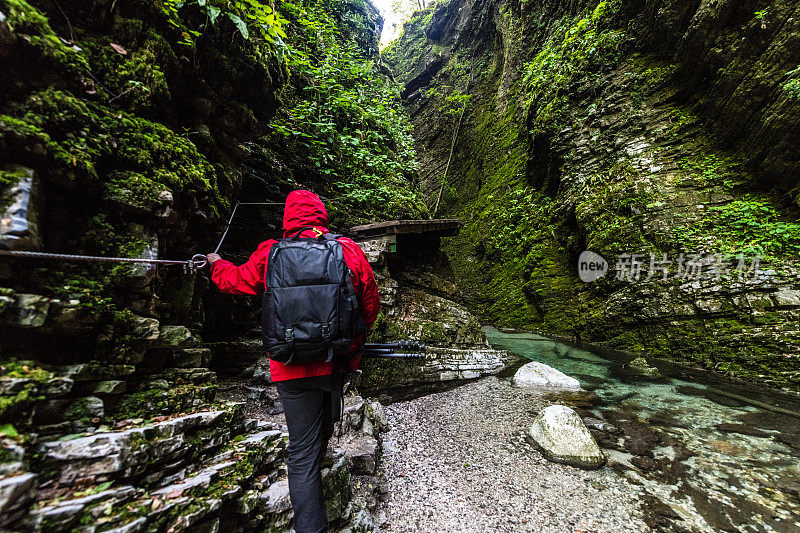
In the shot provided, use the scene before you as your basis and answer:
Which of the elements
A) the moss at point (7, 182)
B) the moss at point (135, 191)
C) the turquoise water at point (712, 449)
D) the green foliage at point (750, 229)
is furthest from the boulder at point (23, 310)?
the green foliage at point (750, 229)

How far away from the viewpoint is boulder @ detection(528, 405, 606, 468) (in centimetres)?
345

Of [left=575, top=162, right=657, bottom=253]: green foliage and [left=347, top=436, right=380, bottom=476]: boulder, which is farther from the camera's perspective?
[left=575, top=162, right=657, bottom=253]: green foliage

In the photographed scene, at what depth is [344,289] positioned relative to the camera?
6.42 feet

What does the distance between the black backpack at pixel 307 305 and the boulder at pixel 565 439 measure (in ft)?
11.3

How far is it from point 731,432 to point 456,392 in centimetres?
408

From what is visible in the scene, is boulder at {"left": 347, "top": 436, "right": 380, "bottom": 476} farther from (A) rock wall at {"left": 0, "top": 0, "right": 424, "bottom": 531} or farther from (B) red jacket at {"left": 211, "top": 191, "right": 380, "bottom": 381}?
(B) red jacket at {"left": 211, "top": 191, "right": 380, "bottom": 381}

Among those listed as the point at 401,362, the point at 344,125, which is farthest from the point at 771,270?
the point at 344,125

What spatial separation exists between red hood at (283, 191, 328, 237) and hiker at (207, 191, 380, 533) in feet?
0.36

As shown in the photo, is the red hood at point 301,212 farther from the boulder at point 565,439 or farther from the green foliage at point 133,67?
the boulder at point 565,439

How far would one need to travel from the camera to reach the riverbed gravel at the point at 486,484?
2660mm

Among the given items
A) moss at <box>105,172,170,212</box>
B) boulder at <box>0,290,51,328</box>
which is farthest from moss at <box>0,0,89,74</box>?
boulder at <box>0,290,51,328</box>

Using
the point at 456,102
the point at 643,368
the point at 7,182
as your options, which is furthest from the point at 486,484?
the point at 456,102

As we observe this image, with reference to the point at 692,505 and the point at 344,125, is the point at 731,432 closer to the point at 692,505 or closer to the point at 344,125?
the point at 692,505

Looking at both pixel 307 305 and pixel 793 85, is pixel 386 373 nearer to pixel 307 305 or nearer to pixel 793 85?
pixel 307 305
